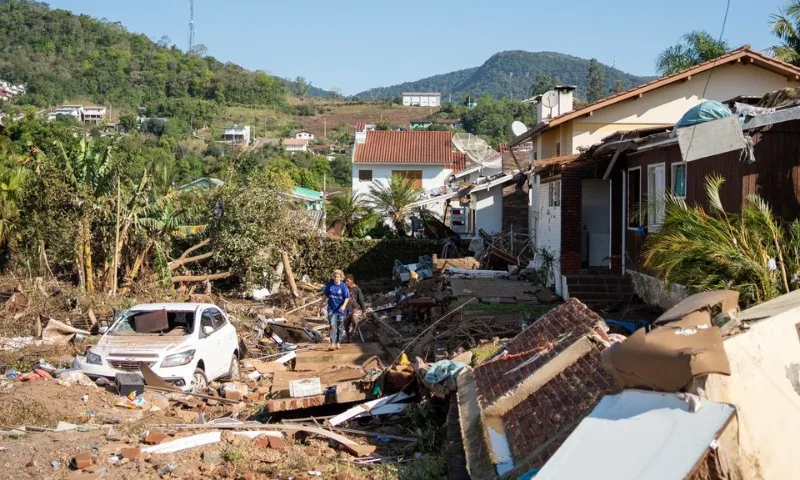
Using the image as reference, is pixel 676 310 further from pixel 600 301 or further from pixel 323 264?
pixel 323 264

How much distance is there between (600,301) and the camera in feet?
63.5

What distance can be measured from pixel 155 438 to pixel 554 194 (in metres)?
15.1

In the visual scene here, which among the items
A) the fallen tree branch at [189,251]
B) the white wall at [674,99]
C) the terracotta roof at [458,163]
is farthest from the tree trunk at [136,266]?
the terracotta roof at [458,163]

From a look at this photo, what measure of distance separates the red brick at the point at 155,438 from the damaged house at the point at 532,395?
11.5ft

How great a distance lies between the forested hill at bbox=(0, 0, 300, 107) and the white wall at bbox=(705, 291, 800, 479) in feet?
407

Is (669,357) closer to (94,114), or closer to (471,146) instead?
(471,146)

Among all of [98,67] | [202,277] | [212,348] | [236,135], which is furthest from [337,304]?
[98,67]

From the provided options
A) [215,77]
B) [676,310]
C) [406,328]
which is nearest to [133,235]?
[406,328]

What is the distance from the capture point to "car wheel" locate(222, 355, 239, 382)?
15.8 m

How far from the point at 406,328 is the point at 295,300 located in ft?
20.0

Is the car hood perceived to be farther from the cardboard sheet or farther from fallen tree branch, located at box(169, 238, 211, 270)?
fallen tree branch, located at box(169, 238, 211, 270)

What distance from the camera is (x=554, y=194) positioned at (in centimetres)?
2264

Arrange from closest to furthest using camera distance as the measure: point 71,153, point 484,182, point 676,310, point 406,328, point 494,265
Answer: point 676,310, point 406,328, point 71,153, point 494,265, point 484,182

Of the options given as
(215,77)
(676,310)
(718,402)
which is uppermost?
(215,77)
